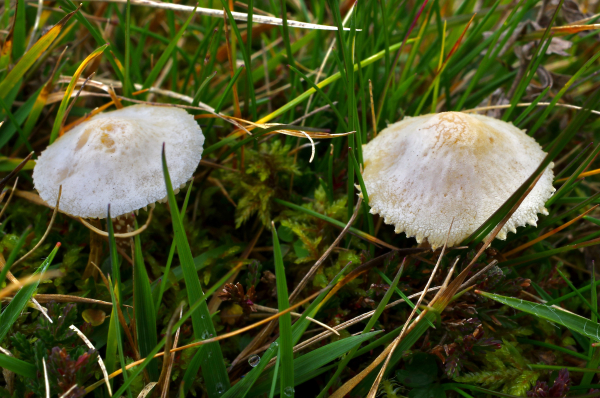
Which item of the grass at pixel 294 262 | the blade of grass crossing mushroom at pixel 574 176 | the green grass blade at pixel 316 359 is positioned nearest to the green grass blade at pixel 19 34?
the grass at pixel 294 262

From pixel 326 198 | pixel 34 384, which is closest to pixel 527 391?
pixel 326 198

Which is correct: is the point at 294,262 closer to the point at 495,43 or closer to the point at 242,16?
the point at 242,16

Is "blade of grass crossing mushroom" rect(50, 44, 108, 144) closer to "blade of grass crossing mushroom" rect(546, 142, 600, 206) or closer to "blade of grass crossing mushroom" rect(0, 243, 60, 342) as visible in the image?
"blade of grass crossing mushroom" rect(0, 243, 60, 342)

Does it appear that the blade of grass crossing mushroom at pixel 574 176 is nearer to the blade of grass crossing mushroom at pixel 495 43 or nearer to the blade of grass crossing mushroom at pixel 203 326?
the blade of grass crossing mushroom at pixel 495 43

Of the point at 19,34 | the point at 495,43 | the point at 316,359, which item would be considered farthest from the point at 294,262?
the point at 19,34

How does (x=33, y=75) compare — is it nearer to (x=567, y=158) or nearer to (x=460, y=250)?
(x=460, y=250)

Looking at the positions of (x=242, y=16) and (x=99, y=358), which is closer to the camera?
(x=99, y=358)
